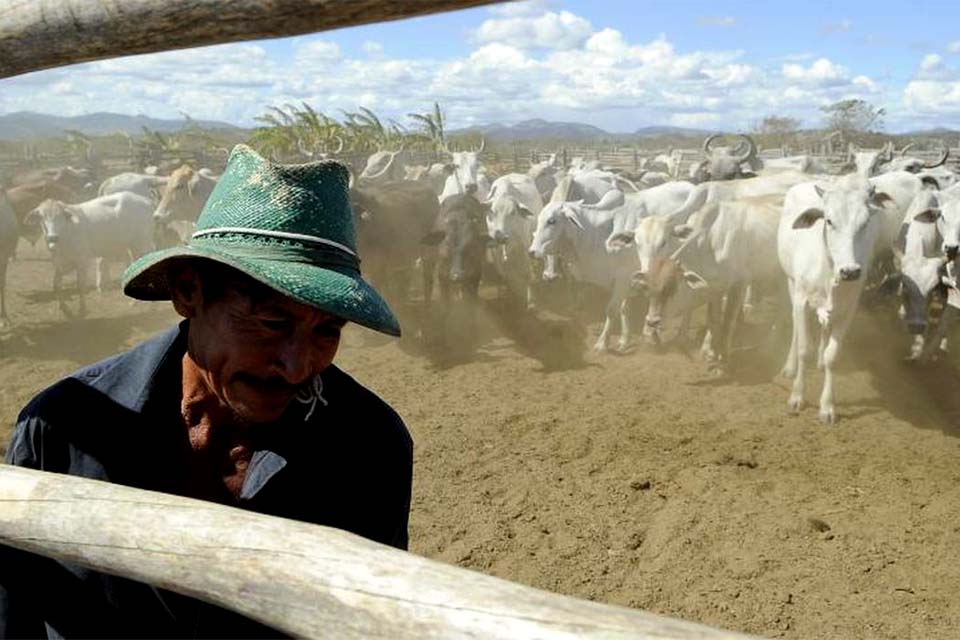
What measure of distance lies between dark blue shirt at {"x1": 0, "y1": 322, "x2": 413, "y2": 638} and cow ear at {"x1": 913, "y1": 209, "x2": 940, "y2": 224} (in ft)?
29.7

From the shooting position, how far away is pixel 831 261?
7.54 metres

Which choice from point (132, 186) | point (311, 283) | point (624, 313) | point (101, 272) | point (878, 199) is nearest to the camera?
point (311, 283)

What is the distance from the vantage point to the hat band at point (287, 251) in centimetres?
166

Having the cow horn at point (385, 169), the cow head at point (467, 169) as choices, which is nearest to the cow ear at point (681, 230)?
the cow head at point (467, 169)

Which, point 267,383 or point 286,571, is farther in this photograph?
point 267,383

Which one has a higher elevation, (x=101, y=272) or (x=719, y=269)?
(x=719, y=269)

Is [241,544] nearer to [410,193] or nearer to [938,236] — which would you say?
[938,236]

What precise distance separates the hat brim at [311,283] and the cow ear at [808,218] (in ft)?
22.1

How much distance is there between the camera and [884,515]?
578 cm

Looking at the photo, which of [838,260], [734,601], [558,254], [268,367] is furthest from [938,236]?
[268,367]

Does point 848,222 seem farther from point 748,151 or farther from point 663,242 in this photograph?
point 748,151

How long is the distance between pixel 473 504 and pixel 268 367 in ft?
14.5

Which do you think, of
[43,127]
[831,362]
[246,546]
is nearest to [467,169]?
[831,362]

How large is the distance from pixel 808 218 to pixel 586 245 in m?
3.43
